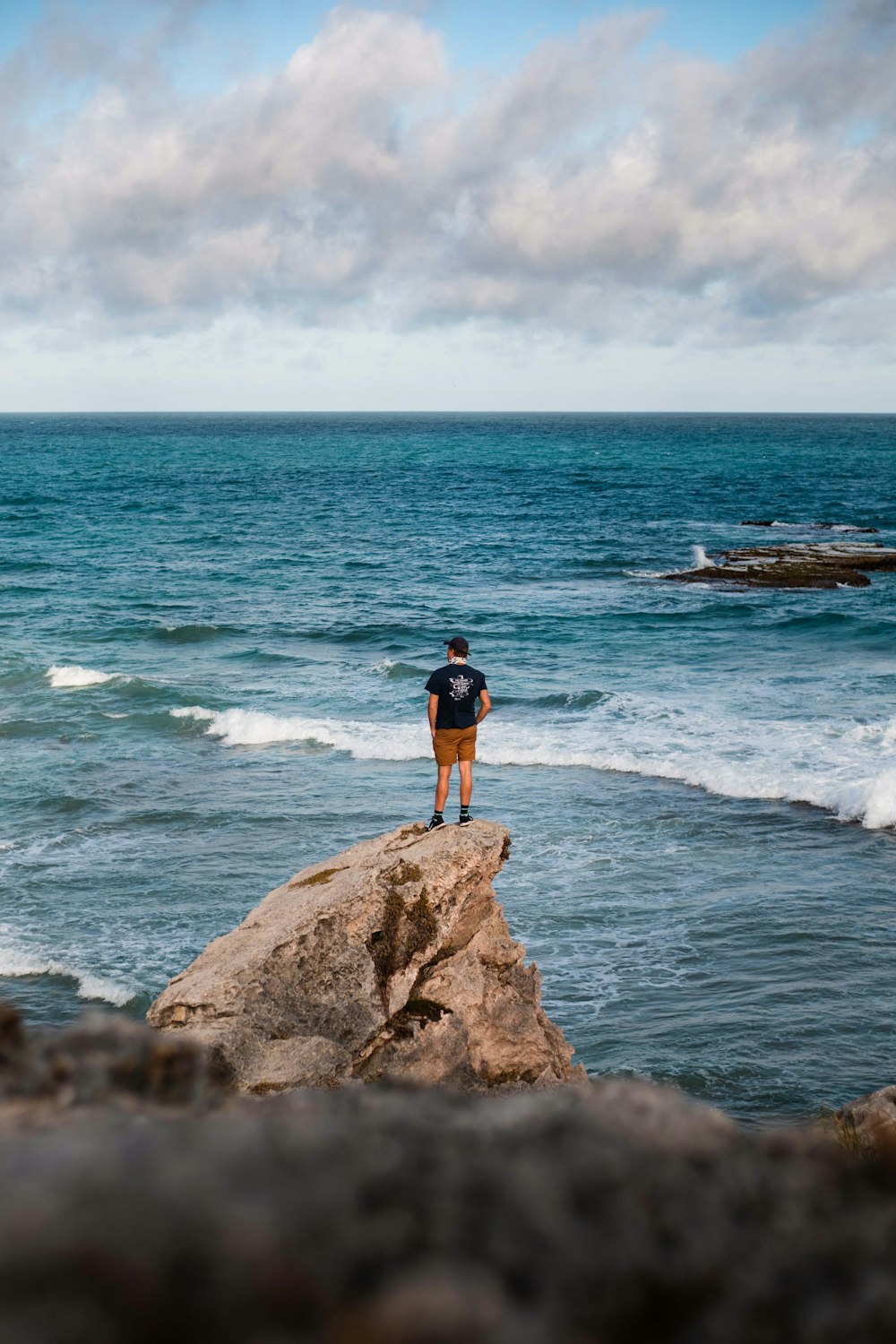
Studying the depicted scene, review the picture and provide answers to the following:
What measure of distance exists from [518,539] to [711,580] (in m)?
15.6

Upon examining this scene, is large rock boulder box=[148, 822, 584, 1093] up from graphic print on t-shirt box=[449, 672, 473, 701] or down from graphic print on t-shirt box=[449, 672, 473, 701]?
down

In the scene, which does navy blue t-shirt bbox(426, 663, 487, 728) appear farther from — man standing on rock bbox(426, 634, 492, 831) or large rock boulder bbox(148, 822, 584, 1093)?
large rock boulder bbox(148, 822, 584, 1093)

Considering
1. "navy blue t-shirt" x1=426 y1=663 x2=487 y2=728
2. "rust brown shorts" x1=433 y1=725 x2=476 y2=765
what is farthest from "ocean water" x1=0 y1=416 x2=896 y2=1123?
"navy blue t-shirt" x1=426 y1=663 x2=487 y2=728

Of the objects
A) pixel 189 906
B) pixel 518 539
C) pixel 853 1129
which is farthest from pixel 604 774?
pixel 518 539

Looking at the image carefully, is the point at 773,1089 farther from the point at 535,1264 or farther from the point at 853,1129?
the point at 535,1264

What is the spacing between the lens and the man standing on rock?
11391mm

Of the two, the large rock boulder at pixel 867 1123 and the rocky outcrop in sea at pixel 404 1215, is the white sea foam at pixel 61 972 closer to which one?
the large rock boulder at pixel 867 1123

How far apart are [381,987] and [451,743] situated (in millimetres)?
3768

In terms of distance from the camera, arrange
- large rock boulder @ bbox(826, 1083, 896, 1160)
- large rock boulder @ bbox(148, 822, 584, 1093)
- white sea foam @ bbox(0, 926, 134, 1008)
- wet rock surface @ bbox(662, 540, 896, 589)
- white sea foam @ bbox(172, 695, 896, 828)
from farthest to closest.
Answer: wet rock surface @ bbox(662, 540, 896, 589)
white sea foam @ bbox(172, 695, 896, 828)
white sea foam @ bbox(0, 926, 134, 1008)
large rock boulder @ bbox(148, 822, 584, 1093)
large rock boulder @ bbox(826, 1083, 896, 1160)

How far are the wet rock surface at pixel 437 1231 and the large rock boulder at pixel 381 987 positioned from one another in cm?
565

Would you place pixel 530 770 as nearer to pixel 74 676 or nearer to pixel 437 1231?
pixel 74 676

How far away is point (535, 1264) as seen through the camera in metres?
1.82

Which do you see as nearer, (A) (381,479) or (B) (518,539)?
(B) (518,539)

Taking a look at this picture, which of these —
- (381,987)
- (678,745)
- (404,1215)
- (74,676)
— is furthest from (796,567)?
(404,1215)
